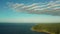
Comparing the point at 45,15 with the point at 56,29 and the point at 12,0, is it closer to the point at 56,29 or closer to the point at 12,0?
the point at 56,29

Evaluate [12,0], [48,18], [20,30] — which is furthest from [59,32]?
[12,0]

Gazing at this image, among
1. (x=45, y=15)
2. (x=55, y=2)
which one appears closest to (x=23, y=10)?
(x=45, y=15)

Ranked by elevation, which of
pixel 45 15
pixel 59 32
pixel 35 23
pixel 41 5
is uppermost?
pixel 41 5

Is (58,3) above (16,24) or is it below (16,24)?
above
